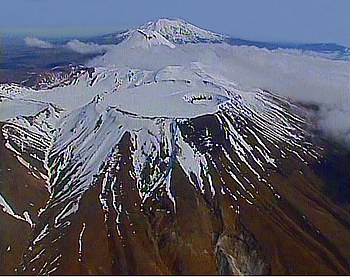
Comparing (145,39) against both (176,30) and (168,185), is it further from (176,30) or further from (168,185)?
(168,185)

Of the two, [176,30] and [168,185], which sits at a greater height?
[168,185]

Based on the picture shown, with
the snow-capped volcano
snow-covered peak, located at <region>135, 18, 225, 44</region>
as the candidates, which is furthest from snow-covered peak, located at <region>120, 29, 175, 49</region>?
the snow-capped volcano

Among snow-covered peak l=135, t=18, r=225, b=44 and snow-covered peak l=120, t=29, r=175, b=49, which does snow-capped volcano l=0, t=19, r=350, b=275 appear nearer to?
snow-covered peak l=135, t=18, r=225, b=44

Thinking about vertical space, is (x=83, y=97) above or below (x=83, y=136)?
below

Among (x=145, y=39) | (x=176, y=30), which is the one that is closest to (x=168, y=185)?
A: (x=145, y=39)

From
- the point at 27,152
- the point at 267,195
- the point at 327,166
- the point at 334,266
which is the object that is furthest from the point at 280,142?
the point at 27,152

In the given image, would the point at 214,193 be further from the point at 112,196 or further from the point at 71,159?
the point at 71,159

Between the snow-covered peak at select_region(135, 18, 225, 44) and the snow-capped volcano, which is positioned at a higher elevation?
the snow-capped volcano
